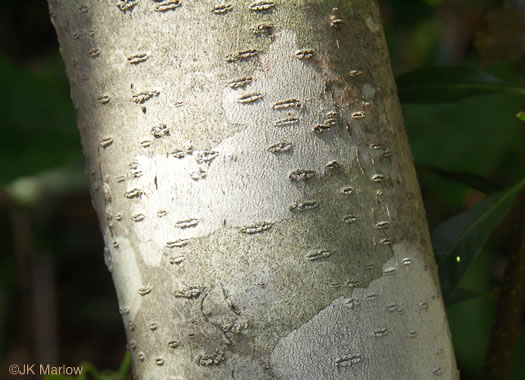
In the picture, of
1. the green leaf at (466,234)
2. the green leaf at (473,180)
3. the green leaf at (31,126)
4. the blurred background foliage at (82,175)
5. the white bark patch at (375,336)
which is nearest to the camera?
the white bark patch at (375,336)

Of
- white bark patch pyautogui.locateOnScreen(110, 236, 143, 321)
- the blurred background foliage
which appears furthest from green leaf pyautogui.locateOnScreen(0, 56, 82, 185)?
white bark patch pyautogui.locateOnScreen(110, 236, 143, 321)

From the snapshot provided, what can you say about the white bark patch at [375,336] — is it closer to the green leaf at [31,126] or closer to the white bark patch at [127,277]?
the white bark patch at [127,277]

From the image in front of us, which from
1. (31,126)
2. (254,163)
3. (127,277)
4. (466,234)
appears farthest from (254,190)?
(31,126)

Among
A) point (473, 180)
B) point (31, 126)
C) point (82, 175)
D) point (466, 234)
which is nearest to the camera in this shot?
point (466, 234)

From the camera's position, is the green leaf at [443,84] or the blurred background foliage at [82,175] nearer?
the green leaf at [443,84]

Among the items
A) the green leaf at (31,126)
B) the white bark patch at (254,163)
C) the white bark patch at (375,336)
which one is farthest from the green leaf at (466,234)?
the green leaf at (31,126)

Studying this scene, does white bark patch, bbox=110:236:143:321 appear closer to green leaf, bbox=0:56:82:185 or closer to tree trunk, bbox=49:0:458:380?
tree trunk, bbox=49:0:458:380

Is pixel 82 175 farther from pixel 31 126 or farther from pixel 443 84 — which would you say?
pixel 443 84
